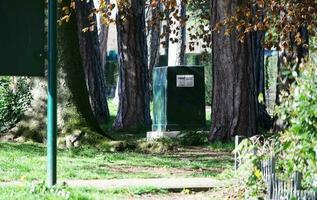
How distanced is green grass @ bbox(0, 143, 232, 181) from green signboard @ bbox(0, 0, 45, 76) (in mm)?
2110

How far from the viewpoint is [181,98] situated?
17672 mm

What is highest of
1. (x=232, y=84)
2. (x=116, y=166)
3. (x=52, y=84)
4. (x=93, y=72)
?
(x=93, y=72)

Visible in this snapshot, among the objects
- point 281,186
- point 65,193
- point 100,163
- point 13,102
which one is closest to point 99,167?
point 100,163

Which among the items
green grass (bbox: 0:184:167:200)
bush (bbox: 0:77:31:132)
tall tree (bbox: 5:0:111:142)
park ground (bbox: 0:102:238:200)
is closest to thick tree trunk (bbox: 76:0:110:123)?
bush (bbox: 0:77:31:132)

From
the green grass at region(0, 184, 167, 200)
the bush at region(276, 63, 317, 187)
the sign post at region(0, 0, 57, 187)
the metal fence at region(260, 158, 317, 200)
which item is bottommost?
the green grass at region(0, 184, 167, 200)

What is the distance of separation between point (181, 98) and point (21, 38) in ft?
31.1

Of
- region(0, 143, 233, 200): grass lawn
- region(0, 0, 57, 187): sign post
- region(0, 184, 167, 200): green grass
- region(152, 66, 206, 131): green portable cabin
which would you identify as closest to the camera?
region(0, 184, 167, 200): green grass

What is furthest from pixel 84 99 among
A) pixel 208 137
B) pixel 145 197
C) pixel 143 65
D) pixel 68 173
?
pixel 143 65

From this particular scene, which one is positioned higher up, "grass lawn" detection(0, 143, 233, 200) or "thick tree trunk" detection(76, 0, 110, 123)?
"thick tree trunk" detection(76, 0, 110, 123)

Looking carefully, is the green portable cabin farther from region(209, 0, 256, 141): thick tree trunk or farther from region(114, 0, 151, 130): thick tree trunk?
region(114, 0, 151, 130): thick tree trunk

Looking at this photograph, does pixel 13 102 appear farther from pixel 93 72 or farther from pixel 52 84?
pixel 52 84

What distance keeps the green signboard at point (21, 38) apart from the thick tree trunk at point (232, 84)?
25.0 ft

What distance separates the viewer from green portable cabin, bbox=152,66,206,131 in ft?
57.6

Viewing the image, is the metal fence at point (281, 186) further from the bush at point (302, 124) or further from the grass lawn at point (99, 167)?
the grass lawn at point (99, 167)
